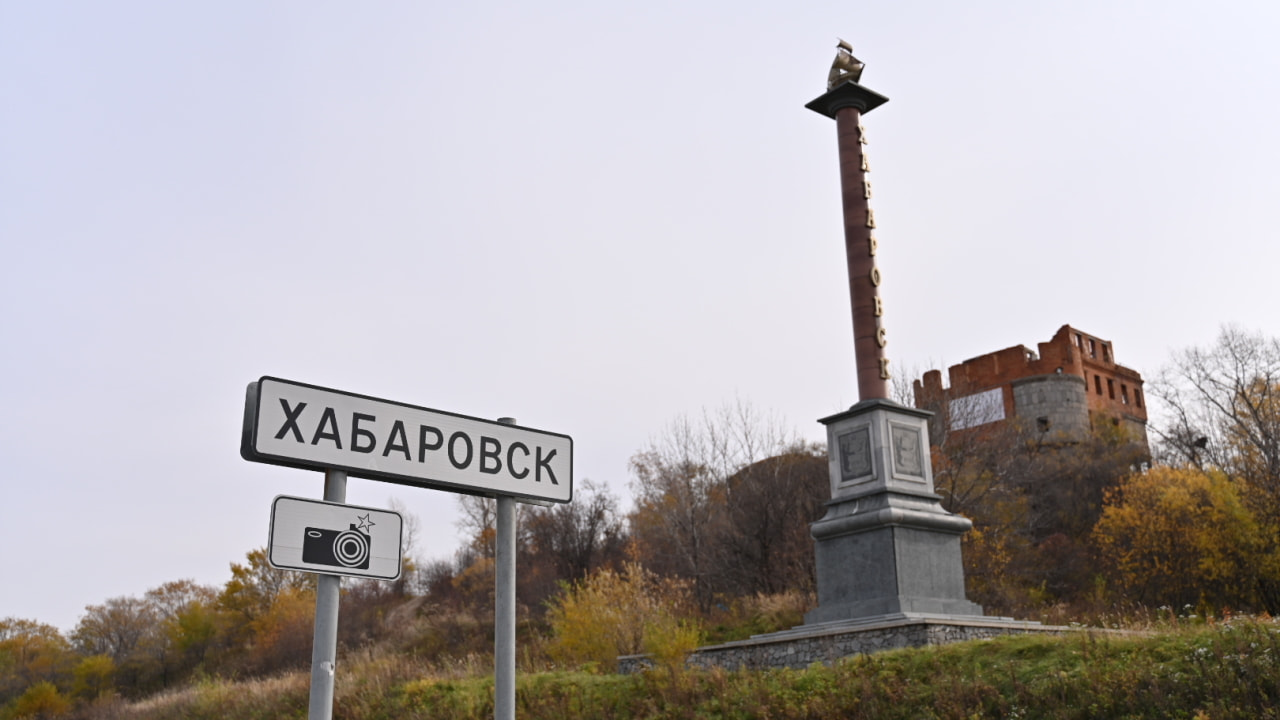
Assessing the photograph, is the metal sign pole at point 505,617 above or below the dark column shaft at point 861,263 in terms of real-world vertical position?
below

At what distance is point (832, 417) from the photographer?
16.9 meters

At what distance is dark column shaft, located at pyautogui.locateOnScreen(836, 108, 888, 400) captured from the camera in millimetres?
17156

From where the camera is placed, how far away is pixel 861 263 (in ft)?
58.9

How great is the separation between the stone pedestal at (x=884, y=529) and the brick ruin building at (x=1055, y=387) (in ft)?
105

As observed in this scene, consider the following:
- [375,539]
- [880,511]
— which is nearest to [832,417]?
[880,511]

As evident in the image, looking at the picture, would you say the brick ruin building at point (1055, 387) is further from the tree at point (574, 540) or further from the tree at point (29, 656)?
the tree at point (29, 656)

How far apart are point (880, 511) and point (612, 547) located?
2677 centimetres

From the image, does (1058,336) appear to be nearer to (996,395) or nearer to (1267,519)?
(996,395)

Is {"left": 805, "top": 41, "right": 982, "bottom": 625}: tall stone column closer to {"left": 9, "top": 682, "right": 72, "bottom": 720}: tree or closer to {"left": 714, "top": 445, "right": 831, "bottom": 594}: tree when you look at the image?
{"left": 714, "top": 445, "right": 831, "bottom": 594}: tree

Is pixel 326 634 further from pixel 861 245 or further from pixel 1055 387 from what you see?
pixel 1055 387

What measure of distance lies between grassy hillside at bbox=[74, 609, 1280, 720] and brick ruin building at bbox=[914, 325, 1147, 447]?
1446 inches

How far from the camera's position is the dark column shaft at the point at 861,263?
1716 centimetres

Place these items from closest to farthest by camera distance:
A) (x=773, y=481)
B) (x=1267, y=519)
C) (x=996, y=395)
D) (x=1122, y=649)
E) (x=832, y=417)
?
1. (x=1122, y=649)
2. (x=832, y=417)
3. (x=1267, y=519)
4. (x=773, y=481)
5. (x=996, y=395)

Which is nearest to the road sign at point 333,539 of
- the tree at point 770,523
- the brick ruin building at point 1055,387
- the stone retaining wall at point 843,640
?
the stone retaining wall at point 843,640
